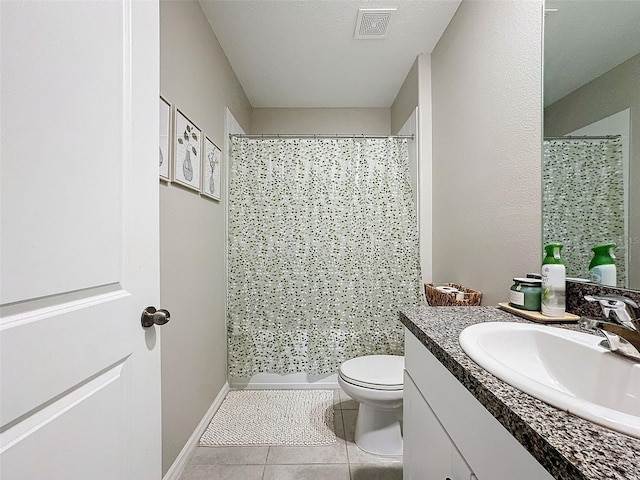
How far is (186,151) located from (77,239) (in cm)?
113

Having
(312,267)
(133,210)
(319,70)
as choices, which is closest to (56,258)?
(133,210)

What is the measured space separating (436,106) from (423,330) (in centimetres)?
179

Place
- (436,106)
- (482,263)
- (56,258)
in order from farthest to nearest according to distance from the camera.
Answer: (436,106)
(482,263)
(56,258)

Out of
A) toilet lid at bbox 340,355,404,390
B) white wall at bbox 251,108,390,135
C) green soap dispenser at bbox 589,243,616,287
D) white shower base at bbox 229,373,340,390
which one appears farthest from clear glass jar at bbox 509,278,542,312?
white wall at bbox 251,108,390,135

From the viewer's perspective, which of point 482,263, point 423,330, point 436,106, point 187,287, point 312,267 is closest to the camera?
point 423,330

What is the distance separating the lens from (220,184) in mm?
2258

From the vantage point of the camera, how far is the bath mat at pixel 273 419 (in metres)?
1.87

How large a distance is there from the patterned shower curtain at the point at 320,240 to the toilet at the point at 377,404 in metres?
0.63

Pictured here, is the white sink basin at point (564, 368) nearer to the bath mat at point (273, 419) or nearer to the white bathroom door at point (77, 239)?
the white bathroom door at point (77, 239)

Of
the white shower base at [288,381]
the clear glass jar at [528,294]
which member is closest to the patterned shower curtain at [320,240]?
the white shower base at [288,381]

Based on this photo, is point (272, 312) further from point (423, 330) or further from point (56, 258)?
point (56, 258)

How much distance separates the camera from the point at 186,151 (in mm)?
1648

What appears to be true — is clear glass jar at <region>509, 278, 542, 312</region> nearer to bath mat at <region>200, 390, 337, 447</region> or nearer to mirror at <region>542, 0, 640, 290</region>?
mirror at <region>542, 0, 640, 290</region>

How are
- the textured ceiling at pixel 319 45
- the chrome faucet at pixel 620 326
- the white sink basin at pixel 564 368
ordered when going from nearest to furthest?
the white sink basin at pixel 564 368, the chrome faucet at pixel 620 326, the textured ceiling at pixel 319 45
